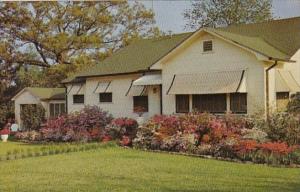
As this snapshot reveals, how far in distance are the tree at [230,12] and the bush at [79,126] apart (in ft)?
46.3

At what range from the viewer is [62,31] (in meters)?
38.3

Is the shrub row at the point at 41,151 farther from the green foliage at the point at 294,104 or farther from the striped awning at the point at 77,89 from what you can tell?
the striped awning at the point at 77,89

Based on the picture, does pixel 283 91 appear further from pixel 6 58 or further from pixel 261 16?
pixel 6 58

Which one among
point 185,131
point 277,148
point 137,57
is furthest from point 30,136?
point 277,148

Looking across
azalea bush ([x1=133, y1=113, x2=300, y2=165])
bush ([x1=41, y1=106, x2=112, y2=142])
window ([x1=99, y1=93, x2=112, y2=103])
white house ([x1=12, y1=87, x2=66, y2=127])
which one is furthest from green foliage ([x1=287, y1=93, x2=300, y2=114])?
white house ([x1=12, y1=87, x2=66, y2=127])

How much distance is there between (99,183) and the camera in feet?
32.0

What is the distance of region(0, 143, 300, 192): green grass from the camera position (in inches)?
363

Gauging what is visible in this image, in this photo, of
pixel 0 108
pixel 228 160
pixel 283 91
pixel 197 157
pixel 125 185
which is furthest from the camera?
pixel 0 108

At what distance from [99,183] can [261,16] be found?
29.3m

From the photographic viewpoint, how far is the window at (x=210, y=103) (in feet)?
65.2

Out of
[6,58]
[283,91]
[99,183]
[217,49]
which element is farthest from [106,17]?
[99,183]

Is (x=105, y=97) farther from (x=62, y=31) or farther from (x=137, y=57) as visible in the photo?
(x=62, y=31)

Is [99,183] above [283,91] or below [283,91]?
below

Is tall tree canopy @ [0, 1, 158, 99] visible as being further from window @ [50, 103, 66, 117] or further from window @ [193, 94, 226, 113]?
window @ [193, 94, 226, 113]
